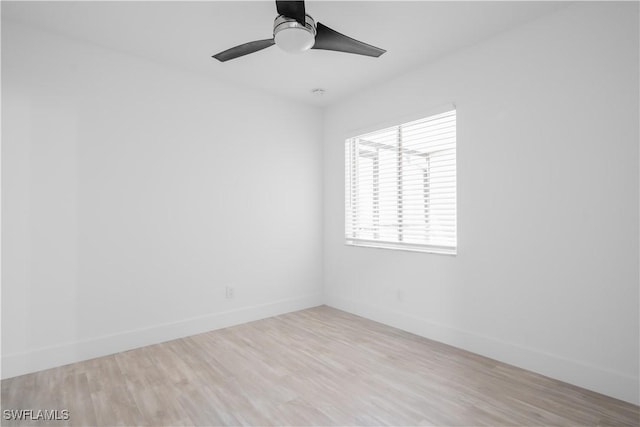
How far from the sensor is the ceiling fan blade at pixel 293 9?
1881 millimetres

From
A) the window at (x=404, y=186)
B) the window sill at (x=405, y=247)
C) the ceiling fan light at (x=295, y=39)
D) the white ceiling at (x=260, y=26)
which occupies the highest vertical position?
the white ceiling at (x=260, y=26)

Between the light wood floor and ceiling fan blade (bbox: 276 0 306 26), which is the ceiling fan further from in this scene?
the light wood floor

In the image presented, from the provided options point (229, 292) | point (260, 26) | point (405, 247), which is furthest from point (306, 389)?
point (260, 26)

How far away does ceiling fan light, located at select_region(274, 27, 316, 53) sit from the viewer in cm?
209

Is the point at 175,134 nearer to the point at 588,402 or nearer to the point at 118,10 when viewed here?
the point at 118,10

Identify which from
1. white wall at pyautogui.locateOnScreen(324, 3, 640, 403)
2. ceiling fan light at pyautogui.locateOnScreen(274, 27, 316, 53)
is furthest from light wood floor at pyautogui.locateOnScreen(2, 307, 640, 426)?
ceiling fan light at pyautogui.locateOnScreen(274, 27, 316, 53)

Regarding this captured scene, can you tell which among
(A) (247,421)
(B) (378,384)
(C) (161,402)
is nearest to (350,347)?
(B) (378,384)

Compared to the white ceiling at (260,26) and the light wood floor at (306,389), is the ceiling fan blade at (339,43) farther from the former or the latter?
the light wood floor at (306,389)

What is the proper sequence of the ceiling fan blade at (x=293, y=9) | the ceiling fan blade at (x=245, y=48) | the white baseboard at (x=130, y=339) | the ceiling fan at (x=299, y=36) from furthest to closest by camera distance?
the white baseboard at (x=130, y=339) → the ceiling fan blade at (x=245, y=48) → the ceiling fan at (x=299, y=36) → the ceiling fan blade at (x=293, y=9)

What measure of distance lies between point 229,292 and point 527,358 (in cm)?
275

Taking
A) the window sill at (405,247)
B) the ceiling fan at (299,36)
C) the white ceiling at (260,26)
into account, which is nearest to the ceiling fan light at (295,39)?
the ceiling fan at (299,36)

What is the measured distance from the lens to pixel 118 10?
2387mm

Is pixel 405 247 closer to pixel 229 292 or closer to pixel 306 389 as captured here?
pixel 306 389

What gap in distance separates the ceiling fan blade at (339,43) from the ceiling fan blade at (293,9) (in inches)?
5.9
